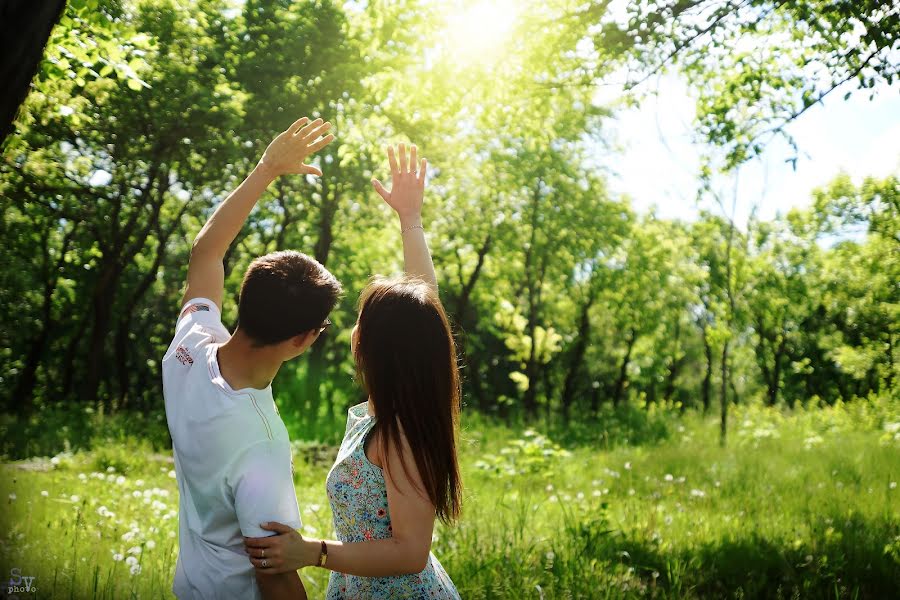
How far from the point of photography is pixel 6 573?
4141 millimetres

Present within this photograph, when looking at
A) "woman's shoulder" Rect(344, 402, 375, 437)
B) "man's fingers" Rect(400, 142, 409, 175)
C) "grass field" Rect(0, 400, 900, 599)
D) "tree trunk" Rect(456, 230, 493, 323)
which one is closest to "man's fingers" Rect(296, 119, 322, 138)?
"man's fingers" Rect(400, 142, 409, 175)

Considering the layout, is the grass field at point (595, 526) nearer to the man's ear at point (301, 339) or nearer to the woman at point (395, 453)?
the woman at point (395, 453)

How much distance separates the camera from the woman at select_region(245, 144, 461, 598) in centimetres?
208

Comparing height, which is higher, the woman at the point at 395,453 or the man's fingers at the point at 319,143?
the man's fingers at the point at 319,143

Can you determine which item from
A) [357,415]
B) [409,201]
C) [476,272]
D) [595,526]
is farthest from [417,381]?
[476,272]

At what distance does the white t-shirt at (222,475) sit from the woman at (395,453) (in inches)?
4.3

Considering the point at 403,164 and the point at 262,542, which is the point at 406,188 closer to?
the point at 403,164

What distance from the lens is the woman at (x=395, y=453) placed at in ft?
6.82

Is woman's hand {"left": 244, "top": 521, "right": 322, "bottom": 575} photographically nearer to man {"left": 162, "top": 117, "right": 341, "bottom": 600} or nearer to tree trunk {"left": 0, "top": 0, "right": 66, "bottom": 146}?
man {"left": 162, "top": 117, "right": 341, "bottom": 600}

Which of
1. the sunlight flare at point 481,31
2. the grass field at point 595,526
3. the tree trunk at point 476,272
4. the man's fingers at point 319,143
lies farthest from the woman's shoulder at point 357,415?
the tree trunk at point 476,272

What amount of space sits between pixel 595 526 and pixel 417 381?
12.1ft

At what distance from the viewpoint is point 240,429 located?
6.70 ft

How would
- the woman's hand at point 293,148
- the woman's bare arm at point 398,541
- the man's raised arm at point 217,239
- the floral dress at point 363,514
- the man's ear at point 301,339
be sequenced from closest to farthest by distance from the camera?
the woman's bare arm at point 398,541, the man's ear at point 301,339, the floral dress at point 363,514, the man's raised arm at point 217,239, the woman's hand at point 293,148

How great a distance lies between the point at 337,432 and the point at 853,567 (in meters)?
9.22
